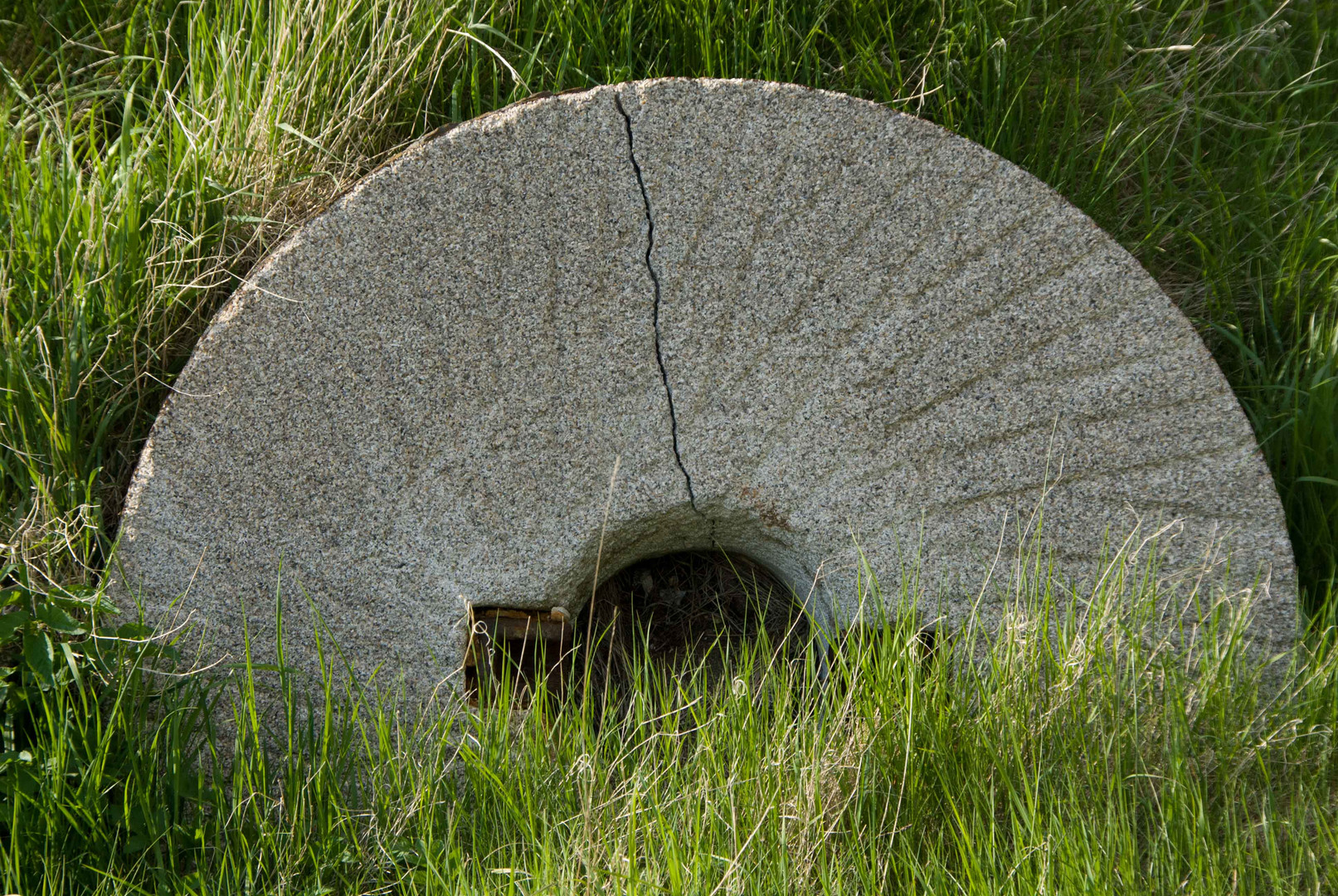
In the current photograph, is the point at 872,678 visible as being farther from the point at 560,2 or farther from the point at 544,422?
the point at 560,2

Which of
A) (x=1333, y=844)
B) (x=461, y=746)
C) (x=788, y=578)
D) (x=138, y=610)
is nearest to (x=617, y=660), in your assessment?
(x=788, y=578)

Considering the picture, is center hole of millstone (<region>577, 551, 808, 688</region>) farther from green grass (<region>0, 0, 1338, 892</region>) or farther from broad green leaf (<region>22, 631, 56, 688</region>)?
broad green leaf (<region>22, 631, 56, 688</region>)

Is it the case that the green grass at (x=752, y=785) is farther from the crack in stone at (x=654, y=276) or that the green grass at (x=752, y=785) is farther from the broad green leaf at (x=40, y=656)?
the crack in stone at (x=654, y=276)

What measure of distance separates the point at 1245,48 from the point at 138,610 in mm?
2519

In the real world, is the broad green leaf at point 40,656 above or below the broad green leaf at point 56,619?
below

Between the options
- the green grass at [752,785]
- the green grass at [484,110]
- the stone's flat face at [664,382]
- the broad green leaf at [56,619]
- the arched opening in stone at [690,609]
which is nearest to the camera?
the green grass at [752,785]

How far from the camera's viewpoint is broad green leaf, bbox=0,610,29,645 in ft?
5.44

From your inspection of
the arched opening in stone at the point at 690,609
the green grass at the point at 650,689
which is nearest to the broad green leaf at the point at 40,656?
the green grass at the point at 650,689

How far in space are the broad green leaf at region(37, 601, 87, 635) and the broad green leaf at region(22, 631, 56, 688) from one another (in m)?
0.02

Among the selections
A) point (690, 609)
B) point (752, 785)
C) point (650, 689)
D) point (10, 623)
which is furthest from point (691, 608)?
point (10, 623)

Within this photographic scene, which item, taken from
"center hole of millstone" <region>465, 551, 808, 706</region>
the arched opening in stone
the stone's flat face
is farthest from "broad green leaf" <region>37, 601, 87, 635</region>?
the arched opening in stone

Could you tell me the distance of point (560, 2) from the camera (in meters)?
2.28

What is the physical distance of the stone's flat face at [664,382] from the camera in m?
1.89

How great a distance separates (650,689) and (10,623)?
997mm
